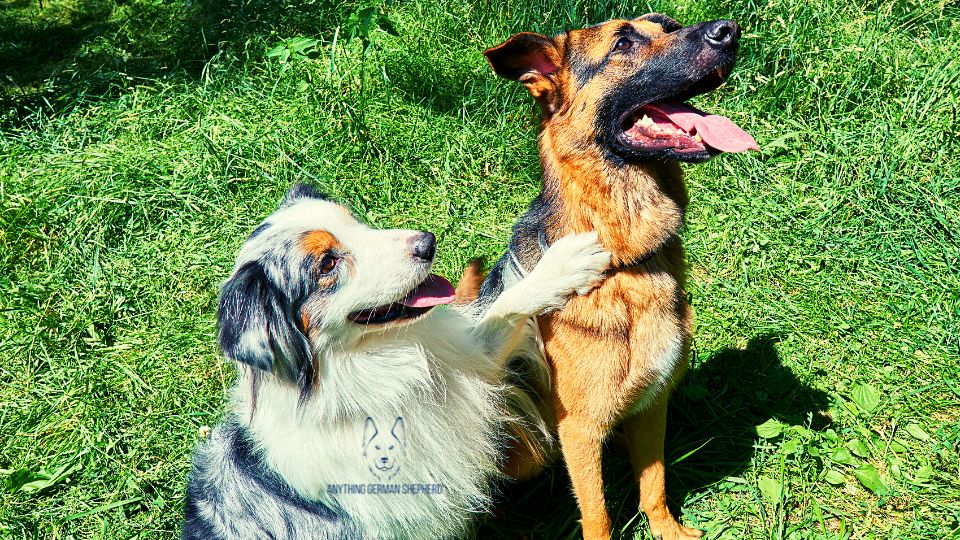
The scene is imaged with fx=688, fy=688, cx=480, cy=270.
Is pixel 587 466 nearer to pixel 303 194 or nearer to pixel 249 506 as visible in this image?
pixel 249 506

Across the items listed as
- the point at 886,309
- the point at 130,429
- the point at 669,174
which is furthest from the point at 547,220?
the point at 130,429

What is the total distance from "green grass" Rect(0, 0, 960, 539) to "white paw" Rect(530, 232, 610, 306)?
1199mm

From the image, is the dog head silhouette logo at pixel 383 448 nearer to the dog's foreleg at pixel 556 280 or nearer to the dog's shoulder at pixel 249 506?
the dog's shoulder at pixel 249 506

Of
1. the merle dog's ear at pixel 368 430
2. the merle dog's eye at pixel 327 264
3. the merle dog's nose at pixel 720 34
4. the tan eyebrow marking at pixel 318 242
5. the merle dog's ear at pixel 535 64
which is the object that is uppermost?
the merle dog's nose at pixel 720 34

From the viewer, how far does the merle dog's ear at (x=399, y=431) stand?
8.48ft

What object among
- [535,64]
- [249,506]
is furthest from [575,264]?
[249,506]

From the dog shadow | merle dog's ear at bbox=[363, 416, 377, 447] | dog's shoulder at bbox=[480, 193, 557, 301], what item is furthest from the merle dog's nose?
merle dog's ear at bbox=[363, 416, 377, 447]

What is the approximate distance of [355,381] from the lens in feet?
8.09

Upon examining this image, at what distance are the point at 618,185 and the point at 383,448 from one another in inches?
52.4

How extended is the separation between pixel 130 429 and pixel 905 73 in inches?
209

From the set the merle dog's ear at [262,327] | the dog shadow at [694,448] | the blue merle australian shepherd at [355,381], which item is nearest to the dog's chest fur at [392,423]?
the blue merle australian shepherd at [355,381]

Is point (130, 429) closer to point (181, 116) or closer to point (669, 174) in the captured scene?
point (181, 116)

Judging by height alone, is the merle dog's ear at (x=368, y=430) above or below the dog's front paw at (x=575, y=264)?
→ below
